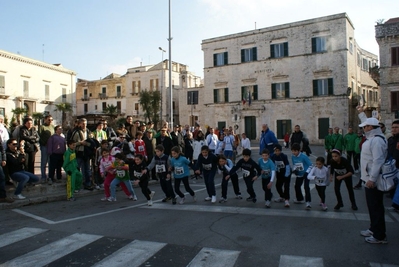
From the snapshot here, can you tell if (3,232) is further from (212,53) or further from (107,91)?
(107,91)

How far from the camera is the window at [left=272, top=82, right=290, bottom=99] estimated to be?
38966 mm

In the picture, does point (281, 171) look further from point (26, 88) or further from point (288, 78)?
point (26, 88)

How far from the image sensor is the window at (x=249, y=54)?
40938mm

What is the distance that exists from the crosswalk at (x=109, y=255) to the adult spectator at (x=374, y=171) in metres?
1.00

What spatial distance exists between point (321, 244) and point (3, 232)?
5711 mm

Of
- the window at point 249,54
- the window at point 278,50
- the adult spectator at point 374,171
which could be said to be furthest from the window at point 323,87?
the adult spectator at point 374,171

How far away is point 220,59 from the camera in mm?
43406

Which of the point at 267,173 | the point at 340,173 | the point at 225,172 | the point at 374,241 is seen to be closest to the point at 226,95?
the point at 225,172

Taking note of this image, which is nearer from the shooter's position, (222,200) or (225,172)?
(222,200)

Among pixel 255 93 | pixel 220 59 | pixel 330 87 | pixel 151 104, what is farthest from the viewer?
pixel 151 104

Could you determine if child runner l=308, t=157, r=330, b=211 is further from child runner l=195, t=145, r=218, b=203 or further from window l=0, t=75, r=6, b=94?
window l=0, t=75, r=6, b=94

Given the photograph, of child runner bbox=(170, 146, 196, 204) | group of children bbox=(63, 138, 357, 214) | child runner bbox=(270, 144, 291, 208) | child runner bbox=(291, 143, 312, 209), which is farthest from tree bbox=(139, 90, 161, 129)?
child runner bbox=(291, 143, 312, 209)

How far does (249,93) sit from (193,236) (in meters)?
35.9

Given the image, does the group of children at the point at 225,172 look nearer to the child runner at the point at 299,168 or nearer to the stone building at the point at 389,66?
the child runner at the point at 299,168
